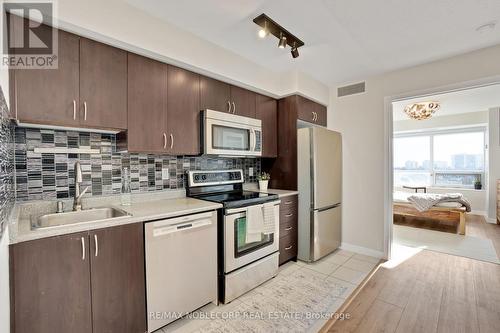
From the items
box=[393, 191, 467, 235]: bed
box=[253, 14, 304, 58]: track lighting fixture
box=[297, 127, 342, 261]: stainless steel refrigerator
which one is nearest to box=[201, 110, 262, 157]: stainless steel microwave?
box=[297, 127, 342, 261]: stainless steel refrigerator

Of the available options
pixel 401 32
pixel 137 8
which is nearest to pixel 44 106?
pixel 137 8

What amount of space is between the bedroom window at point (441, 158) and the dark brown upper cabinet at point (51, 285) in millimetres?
7772

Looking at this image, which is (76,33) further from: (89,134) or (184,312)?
(184,312)

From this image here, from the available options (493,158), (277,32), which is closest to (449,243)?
(493,158)

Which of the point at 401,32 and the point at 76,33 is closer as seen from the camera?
the point at 76,33

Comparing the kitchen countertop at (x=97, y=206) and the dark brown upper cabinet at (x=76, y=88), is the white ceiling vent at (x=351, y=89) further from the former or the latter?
the dark brown upper cabinet at (x=76, y=88)

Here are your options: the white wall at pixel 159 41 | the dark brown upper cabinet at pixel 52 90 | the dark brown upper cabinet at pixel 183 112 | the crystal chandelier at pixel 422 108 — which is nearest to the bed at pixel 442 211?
the crystal chandelier at pixel 422 108

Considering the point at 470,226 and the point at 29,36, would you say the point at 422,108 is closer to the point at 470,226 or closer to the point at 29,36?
the point at 470,226

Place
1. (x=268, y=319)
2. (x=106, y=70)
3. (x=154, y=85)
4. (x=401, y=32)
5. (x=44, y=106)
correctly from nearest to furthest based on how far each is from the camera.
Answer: (x=44, y=106) < (x=106, y=70) < (x=268, y=319) < (x=154, y=85) < (x=401, y=32)

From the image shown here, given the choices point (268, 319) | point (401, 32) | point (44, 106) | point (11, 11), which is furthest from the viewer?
point (401, 32)

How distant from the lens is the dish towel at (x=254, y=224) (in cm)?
226

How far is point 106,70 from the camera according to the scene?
178cm

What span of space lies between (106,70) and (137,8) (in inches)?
22.6

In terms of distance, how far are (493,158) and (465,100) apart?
1.73 meters
